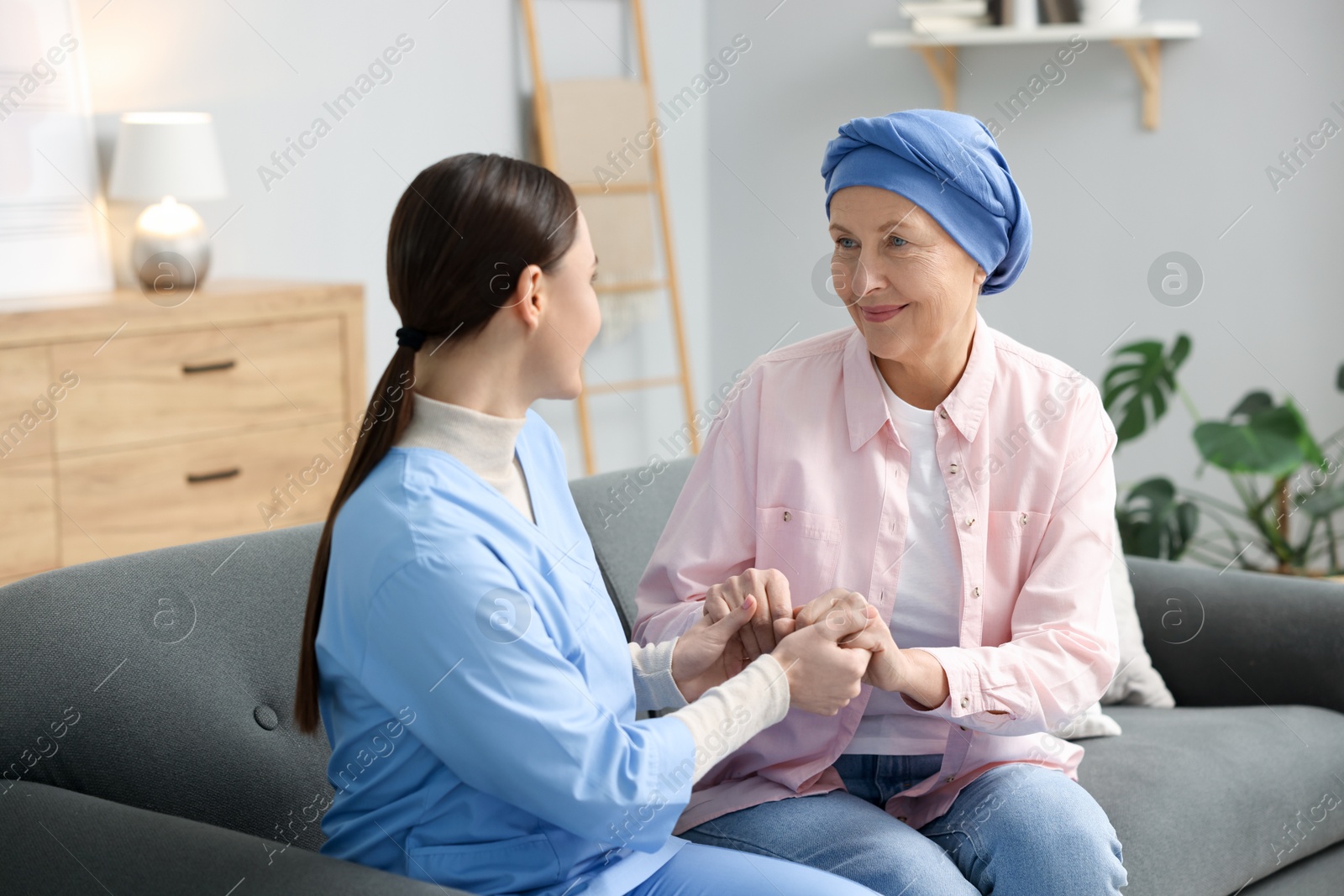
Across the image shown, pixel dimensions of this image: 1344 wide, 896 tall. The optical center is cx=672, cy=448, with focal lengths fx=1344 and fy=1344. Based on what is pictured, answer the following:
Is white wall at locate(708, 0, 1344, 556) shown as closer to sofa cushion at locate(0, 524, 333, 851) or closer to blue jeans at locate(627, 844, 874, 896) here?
blue jeans at locate(627, 844, 874, 896)

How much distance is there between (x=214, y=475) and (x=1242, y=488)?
2.62m

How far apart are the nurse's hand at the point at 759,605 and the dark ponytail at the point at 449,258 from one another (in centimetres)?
46

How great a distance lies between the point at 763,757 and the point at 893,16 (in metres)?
3.31

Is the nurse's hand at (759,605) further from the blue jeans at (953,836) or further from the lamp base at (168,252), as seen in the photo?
the lamp base at (168,252)

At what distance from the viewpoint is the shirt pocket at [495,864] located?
1.22 metres

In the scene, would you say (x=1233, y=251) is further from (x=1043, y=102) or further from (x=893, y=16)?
(x=893, y=16)

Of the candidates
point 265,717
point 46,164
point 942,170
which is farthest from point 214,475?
point 942,170

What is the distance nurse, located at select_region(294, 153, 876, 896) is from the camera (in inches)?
44.8

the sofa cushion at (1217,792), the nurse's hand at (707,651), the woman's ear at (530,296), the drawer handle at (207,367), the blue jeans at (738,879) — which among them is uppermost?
the woman's ear at (530,296)

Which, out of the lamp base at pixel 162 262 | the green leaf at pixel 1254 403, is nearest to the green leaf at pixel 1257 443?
the green leaf at pixel 1254 403

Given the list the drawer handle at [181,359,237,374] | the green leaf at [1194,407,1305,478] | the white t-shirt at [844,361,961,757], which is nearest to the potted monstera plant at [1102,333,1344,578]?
the green leaf at [1194,407,1305,478]

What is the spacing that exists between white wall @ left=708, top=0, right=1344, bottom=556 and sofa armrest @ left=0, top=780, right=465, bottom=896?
3.18 metres

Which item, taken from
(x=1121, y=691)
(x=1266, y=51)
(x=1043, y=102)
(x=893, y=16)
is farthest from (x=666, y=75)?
(x=1121, y=691)

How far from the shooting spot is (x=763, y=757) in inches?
64.4
